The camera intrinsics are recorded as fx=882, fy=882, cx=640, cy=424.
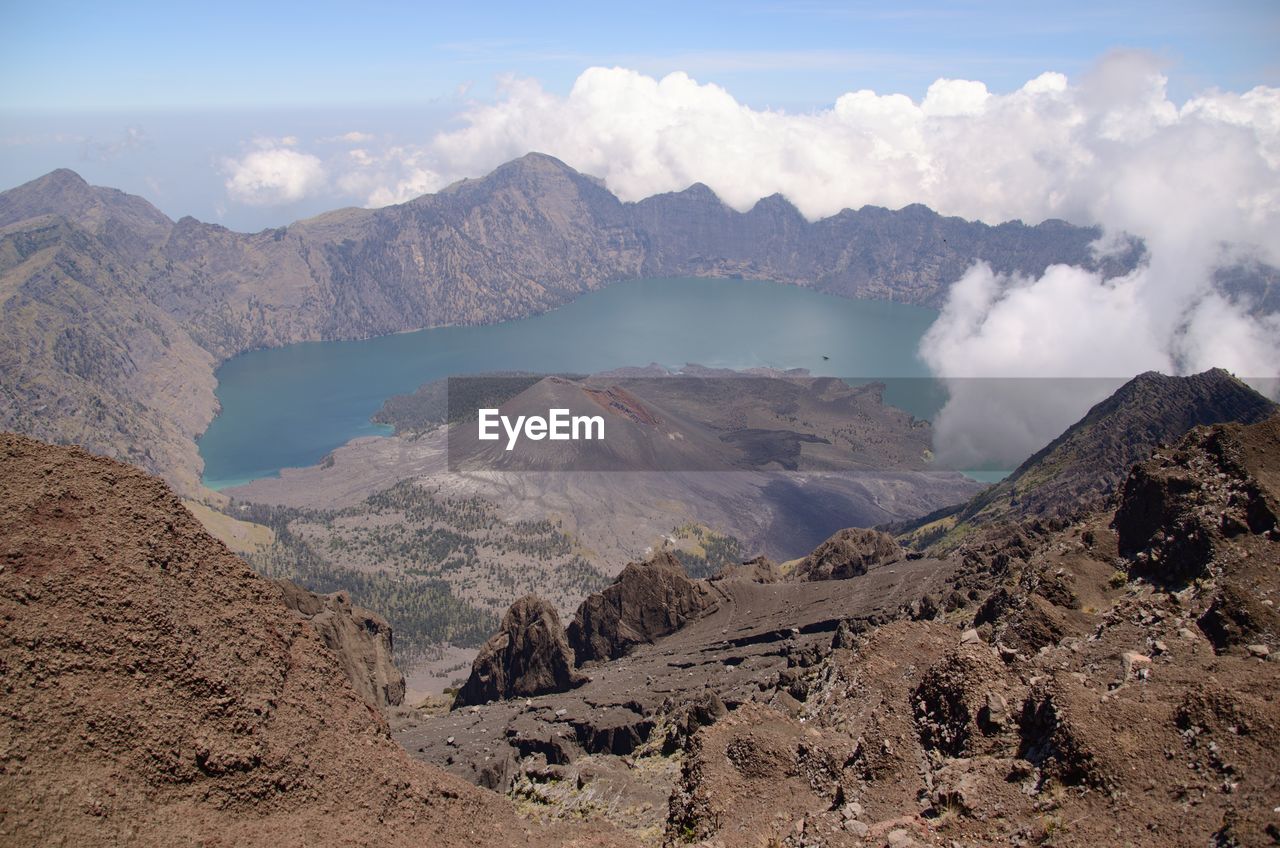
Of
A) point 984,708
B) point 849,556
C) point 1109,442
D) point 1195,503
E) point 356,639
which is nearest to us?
point 984,708

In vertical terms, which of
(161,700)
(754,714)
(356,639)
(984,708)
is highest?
(161,700)

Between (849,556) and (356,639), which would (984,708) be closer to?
(356,639)

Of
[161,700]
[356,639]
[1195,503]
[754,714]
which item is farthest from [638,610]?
[161,700]

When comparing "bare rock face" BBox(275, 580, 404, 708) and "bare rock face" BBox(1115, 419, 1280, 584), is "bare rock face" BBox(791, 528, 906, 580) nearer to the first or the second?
"bare rock face" BBox(1115, 419, 1280, 584)

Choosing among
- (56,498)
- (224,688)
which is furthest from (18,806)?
(56,498)

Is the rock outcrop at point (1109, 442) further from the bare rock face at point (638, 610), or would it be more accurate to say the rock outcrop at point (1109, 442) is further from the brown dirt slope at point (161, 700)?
the brown dirt slope at point (161, 700)

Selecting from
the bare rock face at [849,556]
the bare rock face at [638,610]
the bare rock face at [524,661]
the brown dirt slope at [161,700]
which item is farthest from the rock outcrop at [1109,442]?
the brown dirt slope at [161,700]
